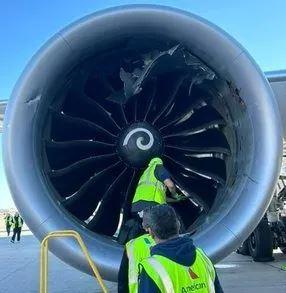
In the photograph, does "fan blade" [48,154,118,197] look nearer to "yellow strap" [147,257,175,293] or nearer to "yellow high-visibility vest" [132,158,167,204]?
"yellow high-visibility vest" [132,158,167,204]

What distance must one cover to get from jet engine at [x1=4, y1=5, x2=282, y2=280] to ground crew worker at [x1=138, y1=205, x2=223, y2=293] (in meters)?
1.12

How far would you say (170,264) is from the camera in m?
1.79

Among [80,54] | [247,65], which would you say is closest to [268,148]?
[247,65]

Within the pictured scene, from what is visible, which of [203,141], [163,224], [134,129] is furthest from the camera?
[203,141]

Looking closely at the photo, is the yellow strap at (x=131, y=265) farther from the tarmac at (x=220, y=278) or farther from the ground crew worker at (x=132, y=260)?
the tarmac at (x=220, y=278)

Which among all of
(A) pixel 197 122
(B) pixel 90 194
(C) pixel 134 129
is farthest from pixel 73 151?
(A) pixel 197 122

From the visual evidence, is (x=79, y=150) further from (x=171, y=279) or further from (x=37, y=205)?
(x=171, y=279)

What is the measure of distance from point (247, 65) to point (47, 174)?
54.2 inches

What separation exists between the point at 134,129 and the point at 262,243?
4.23m

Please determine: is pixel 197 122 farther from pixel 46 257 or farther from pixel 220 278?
pixel 220 278

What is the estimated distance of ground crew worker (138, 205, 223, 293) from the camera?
1.76 metres

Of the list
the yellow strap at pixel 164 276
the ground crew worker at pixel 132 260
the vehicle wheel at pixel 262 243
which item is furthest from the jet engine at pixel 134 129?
the vehicle wheel at pixel 262 243

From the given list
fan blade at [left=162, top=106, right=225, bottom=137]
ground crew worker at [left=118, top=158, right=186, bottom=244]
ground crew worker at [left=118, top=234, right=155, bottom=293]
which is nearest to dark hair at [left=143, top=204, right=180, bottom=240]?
ground crew worker at [left=118, top=234, right=155, bottom=293]

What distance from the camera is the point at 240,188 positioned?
3152mm
